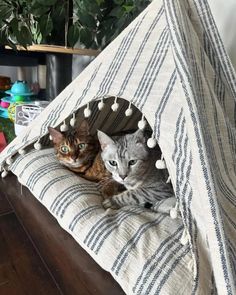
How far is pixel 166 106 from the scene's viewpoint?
50 centimetres

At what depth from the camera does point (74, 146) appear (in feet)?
2.74

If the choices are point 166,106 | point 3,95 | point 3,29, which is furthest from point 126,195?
point 3,95

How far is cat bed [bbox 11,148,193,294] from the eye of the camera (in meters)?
0.47

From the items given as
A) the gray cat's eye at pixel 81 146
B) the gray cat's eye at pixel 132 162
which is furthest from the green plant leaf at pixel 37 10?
the gray cat's eye at pixel 132 162

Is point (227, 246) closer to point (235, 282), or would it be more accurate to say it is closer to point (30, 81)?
point (235, 282)

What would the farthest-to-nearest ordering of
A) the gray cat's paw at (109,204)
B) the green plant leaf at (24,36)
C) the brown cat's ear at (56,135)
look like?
the green plant leaf at (24,36) < the brown cat's ear at (56,135) < the gray cat's paw at (109,204)

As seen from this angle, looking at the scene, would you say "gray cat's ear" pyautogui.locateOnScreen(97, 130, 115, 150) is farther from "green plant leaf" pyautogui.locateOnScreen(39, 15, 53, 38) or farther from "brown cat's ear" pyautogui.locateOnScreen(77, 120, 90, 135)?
"green plant leaf" pyautogui.locateOnScreen(39, 15, 53, 38)

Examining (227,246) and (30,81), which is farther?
(30,81)

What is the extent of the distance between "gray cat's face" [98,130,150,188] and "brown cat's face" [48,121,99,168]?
3.8 inches

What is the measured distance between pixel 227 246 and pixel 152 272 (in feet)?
0.49

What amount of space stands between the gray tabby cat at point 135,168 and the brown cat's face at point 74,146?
0.09 meters

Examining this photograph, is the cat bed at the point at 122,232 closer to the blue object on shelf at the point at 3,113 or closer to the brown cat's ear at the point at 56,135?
the brown cat's ear at the point at 56,135

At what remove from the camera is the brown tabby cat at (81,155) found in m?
0.81

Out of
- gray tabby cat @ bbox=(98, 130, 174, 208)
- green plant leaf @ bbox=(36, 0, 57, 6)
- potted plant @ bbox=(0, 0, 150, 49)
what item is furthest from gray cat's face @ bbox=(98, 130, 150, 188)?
green plant leaf @ bbox=(36, 0, 57, 6)
